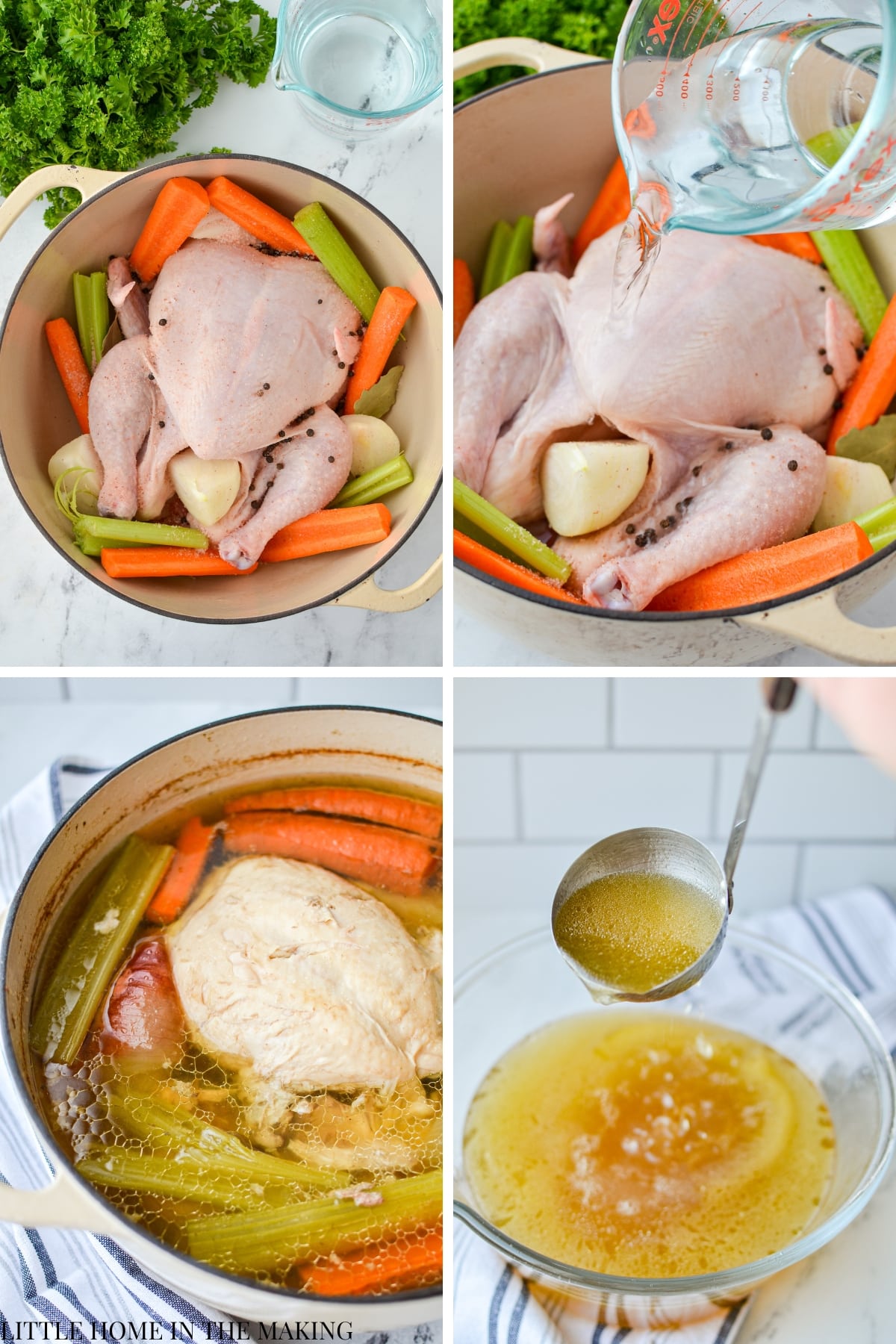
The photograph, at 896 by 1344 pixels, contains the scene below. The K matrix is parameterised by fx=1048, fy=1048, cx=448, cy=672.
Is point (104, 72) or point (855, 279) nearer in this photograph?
point (104, 72)

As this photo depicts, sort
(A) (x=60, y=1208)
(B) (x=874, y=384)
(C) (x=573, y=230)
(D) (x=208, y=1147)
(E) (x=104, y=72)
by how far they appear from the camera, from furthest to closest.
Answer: (C) (x=573, y=230), (B) (x=874, y=384), (E) (x=104, y=72), (D) (x=208, y=1147), (A) (x=60, y=1208)

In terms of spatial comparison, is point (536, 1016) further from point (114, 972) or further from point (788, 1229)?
point (114, 972)

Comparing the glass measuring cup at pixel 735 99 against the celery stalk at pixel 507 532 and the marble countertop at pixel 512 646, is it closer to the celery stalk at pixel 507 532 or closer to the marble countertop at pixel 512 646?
the celery stalk at pixel 507 532

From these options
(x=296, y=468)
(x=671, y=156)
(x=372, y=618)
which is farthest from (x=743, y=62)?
(x=372, y=618)

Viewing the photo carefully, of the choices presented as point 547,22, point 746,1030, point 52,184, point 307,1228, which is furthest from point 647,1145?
point 547,22

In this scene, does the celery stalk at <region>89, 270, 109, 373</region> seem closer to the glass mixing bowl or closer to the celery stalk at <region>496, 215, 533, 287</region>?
the celery stalk at <region>496, 215, 533, 287</region>

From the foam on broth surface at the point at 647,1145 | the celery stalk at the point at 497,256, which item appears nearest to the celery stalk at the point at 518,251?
the celery stalk at the point at 497,256

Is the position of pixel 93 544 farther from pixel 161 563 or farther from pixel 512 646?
pixel 512 646
